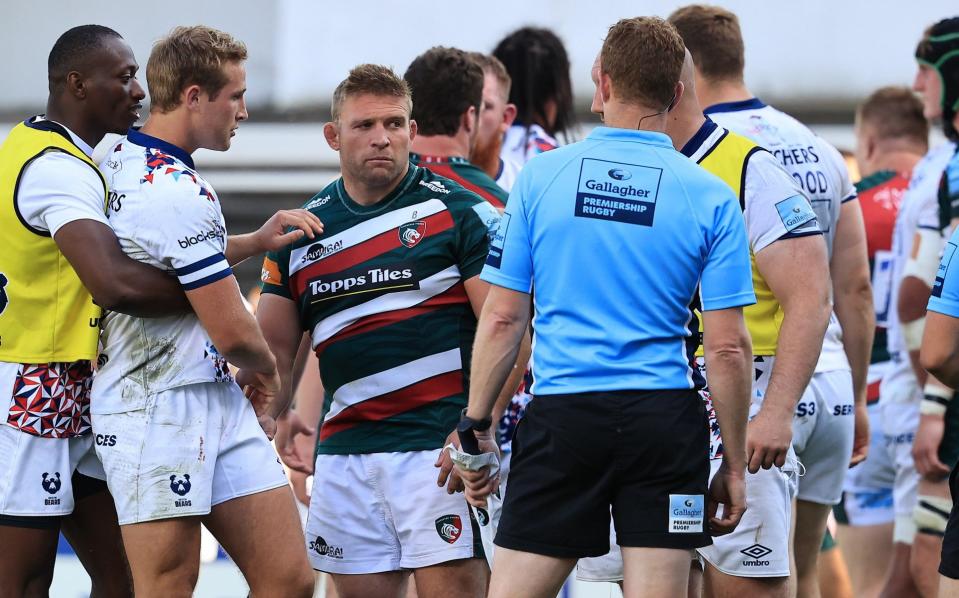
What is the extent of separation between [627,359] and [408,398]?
3.63ft

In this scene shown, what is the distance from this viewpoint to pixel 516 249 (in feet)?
12.4

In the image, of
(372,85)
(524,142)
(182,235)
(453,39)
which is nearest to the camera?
(182,235)

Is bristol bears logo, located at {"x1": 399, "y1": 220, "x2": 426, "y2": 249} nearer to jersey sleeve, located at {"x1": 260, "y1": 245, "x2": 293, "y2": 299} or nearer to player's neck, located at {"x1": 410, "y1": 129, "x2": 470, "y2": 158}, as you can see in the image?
jersey sleeve, located at {"x1": 260, "y1": 245, "x2": 293, "y2": 299}

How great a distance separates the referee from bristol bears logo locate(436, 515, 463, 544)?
2.44 ft

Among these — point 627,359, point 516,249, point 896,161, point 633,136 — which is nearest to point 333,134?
point 516,249

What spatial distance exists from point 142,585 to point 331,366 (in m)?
1.00

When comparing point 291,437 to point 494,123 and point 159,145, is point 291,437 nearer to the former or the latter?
point 159,145

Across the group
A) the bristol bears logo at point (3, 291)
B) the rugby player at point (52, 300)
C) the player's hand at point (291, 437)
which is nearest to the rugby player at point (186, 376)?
the rugby player at point (52, 300)

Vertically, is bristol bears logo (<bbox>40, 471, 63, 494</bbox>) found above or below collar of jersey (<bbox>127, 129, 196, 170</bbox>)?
below

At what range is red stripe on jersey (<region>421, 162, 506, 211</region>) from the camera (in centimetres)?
527

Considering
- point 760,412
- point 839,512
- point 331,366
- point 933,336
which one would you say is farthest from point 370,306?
point 839,512

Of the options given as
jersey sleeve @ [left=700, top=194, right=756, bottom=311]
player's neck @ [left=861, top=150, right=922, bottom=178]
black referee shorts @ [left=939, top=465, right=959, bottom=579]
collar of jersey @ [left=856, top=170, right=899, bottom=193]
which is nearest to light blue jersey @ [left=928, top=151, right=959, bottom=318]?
black referee shorts @ [left=939, top=465, right=959, bottom=579]

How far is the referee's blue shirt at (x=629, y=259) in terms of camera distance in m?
3.63

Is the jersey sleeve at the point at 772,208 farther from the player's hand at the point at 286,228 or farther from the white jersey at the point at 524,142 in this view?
the white jersey at the point at 524,142
